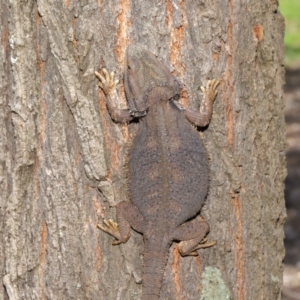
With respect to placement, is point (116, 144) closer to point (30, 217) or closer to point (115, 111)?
point (115, 111)

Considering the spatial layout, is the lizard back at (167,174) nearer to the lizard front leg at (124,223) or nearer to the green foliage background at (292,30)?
the lizard front leg at (124,223)

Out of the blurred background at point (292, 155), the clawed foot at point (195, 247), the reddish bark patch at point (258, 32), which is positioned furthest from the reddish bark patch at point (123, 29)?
the blurred background at point (292, 155)

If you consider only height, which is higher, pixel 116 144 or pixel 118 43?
pixel 118 43

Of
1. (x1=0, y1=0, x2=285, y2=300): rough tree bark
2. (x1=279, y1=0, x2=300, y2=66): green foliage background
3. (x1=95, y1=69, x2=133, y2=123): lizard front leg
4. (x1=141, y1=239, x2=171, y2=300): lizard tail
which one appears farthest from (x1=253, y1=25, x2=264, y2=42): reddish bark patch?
(x1=279, y1=0, x2=300, y2=66): green foliage background

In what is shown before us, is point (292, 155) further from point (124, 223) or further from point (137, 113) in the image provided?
point (124, 223)

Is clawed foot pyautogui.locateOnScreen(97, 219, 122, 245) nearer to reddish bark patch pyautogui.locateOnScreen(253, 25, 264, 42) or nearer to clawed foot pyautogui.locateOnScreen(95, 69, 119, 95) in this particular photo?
clawed foot pyautogui.locateOnScreen(95, 69, 119, 95)

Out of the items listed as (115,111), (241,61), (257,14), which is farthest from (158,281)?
(257,14)
